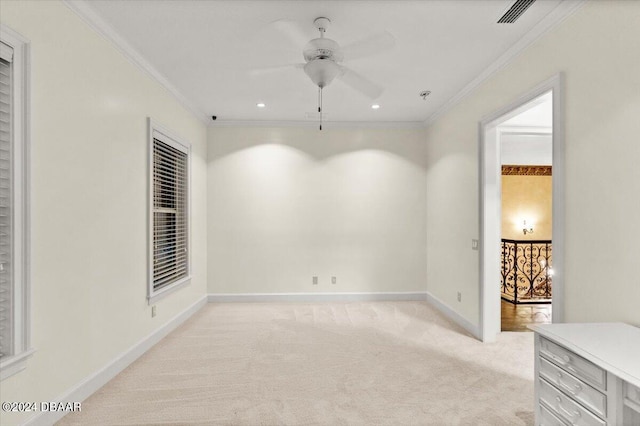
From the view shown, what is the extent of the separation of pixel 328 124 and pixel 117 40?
3.18 metres

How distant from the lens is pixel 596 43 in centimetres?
223

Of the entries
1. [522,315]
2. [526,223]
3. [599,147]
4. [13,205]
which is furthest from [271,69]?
[526,223]

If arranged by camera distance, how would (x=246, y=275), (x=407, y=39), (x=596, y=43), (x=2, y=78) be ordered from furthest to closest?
(x=246, y=275), (x=407, y=39), (x=596, y=43), (x=2, y=78)

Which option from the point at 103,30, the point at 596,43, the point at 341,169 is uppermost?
the point at 103,30

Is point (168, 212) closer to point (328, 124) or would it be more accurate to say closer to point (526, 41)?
point (328, 124)

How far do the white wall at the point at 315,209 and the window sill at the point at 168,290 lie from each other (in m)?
0.93

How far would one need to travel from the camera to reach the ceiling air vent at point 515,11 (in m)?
2.42

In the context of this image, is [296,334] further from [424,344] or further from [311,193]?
[311,193]

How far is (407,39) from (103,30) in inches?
97.3

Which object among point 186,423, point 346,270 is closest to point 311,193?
point 346,270

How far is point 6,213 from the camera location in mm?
1938

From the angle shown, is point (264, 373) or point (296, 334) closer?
point (264, 373)

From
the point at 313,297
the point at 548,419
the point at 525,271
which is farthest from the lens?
the point at 525,271

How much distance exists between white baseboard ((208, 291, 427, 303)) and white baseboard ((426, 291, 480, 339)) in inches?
11.4
